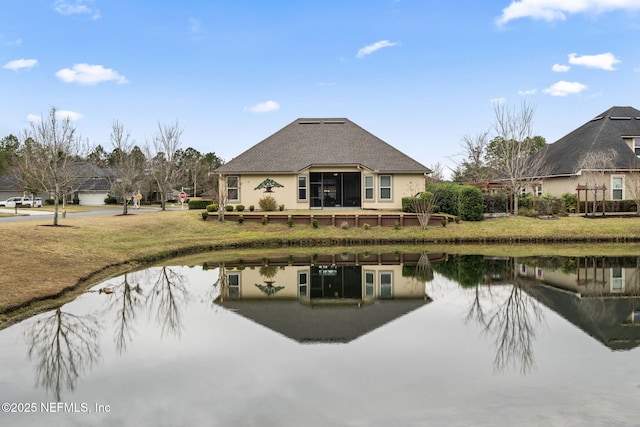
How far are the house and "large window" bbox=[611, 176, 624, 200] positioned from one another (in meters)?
12.6

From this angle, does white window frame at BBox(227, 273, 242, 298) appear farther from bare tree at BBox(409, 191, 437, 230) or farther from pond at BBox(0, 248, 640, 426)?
bare tree at BBox(409, 191, 437, 230)

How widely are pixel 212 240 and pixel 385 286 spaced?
13.2m

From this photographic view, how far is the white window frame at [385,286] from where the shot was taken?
47.0 ft

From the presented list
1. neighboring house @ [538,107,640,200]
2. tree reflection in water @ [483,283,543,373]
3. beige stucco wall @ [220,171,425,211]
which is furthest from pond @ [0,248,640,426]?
neighboring house @ [538,107,640,200]

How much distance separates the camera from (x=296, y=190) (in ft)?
115

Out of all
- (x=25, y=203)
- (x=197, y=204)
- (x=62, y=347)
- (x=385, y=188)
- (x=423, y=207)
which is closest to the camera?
(x=62, y=347)

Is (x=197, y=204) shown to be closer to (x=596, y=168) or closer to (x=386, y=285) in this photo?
(x=386, y=285)

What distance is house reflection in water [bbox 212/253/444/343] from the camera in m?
11.1

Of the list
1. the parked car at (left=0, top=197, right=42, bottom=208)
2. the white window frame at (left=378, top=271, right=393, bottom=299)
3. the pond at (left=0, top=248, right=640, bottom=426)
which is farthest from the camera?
the parked car at (left=0, top=197, right=42, bottom=208)

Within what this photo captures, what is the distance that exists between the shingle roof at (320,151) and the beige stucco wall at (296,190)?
532 mm

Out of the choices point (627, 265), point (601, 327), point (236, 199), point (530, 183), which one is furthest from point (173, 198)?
point (601, 327)

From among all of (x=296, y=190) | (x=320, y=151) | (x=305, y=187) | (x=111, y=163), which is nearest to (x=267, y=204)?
(x=296, y=190)

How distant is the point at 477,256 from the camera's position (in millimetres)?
22250

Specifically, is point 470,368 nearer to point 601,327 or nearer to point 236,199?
point 601,327
